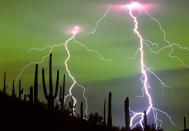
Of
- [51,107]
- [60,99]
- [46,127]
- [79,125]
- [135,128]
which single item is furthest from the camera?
[135,128]

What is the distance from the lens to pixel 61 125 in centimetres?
2602

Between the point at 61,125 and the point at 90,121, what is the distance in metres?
6.19

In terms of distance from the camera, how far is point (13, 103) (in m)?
28.2

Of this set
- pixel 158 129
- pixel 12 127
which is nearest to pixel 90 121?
pixel 158 129

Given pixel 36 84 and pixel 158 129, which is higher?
pixel 36 84

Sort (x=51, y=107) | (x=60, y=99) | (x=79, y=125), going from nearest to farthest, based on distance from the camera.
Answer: (x=51, y=107)
(x=79, y=125)
(x=60, y=99)

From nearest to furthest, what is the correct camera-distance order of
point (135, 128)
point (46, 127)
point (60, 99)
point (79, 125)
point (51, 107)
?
point (46, 127), point (51, 107), point (79, 125), point (60, 99), point (135, 128)

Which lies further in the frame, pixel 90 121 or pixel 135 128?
pixel 135 128

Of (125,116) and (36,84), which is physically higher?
(36,84)

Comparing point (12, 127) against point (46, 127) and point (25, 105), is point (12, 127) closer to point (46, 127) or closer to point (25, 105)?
point (46, 127)

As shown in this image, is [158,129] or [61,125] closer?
[61,125]

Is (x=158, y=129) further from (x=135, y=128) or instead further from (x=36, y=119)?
(x=36, y=119)

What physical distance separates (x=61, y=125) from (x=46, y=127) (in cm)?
219

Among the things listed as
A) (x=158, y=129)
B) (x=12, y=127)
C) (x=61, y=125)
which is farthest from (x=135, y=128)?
(x=12, y=127)
